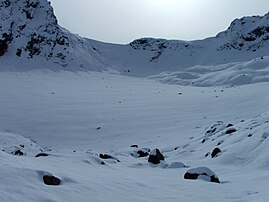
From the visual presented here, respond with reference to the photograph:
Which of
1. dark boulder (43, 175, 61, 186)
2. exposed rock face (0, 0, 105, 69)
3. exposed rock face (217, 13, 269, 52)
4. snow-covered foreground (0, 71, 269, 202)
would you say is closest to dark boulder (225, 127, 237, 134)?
snow-covered foreground (0, 71, 269, 202)

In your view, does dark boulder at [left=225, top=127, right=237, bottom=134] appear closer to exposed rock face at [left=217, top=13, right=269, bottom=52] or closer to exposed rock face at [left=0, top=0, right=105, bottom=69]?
exposed rock face at [left=0, top=0, right=105, bottom=69]

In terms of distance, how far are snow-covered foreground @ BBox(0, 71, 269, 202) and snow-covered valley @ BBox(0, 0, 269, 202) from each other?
5 centimetres

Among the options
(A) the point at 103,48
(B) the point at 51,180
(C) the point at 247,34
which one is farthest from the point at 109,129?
(C) the point at 247,34

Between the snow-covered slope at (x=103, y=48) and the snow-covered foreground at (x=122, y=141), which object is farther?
the snow-covered slope at (x=103, y=48)

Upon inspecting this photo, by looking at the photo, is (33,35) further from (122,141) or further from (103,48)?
(122,141)

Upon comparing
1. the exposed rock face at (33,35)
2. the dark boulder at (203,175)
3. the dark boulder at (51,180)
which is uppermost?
the exposed rock face at (33,35)

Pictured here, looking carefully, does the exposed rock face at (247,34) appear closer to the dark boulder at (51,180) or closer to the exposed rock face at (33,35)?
the exposed rock face at (33,35)

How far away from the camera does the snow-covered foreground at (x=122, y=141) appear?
754 cm

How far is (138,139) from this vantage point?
66.9 feet

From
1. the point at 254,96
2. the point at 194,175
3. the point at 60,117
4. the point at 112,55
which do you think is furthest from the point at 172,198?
the point at 112,55

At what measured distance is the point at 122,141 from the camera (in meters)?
20.4

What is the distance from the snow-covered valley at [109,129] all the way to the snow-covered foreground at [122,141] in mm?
51

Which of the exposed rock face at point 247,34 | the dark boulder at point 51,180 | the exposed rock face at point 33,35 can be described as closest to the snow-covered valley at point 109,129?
the dark boulder at point 51,180

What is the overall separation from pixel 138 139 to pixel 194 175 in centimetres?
1063
